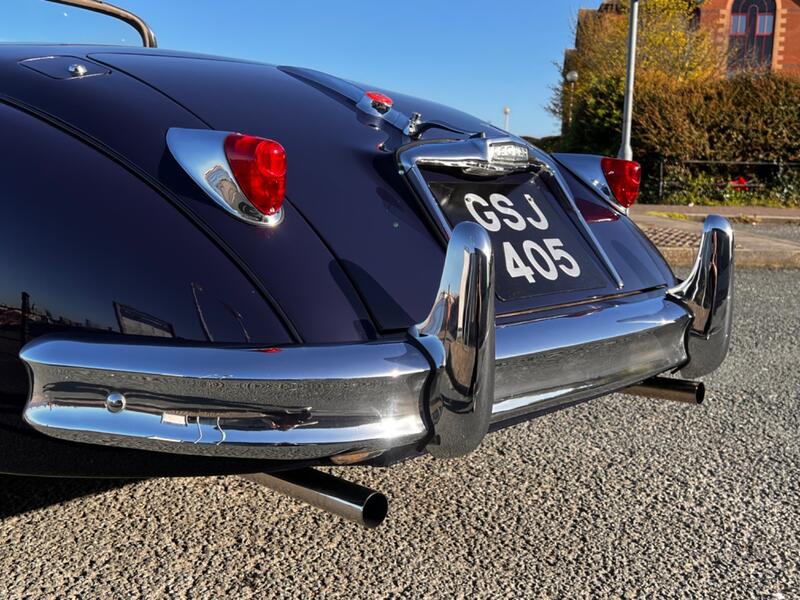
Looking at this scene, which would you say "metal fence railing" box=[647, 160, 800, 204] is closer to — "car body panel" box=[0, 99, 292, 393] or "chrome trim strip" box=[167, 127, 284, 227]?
"chrome trim strip" box=[167, 127, 284, 227]

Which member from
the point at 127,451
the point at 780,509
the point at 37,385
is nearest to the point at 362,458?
the point at 127,451

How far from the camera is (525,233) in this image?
7.13 ft

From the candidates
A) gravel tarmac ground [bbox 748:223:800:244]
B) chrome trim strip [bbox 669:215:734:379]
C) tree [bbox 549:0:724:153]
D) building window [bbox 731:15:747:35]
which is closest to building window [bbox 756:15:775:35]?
building window [bbox 731:15:747:35]

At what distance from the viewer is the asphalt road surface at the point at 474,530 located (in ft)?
6.23

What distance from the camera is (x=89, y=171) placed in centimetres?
169

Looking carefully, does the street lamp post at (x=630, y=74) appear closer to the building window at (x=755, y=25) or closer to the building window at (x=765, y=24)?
the building window at (x=755, y=25)

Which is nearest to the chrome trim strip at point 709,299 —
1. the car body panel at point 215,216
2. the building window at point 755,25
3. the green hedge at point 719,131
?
the car body panel at point 215,216

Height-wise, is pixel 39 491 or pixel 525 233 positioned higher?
pixel 525 233

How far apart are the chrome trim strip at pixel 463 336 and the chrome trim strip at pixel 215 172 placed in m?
0.41

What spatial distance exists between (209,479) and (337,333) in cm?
103

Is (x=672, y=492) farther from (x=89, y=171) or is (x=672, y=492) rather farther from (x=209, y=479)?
(x=89, y=171)

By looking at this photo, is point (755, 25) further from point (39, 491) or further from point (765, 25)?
point (39, 491)

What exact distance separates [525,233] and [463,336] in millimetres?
648

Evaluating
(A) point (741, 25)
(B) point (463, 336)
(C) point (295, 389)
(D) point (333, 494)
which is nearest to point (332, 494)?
(D) point (333, 494)
